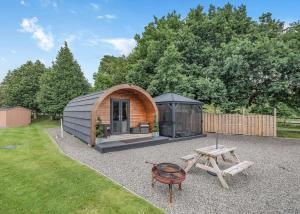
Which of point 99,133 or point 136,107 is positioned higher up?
point 136,107

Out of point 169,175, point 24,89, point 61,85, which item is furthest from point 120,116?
point 24,89

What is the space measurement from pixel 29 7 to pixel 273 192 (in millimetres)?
15942

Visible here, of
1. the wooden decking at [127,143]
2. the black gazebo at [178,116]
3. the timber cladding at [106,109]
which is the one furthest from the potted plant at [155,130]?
the wooden decking at [127,143]

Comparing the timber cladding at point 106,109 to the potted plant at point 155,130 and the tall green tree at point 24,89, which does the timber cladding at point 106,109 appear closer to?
the potted plant at point 155,130

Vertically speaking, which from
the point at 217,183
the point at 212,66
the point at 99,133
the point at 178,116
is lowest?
the point at 217,183

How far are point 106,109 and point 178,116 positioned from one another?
172 inches

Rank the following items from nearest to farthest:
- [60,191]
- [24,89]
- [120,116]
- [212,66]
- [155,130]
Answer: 1. [60,191]
2. [155,130]
3. [120,116]
4. [212,66]
5. [24,89]

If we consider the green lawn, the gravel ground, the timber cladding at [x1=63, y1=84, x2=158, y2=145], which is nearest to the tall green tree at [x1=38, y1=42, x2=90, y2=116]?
the timber cladding at [x1=63, y1=84, x2=158, y2=145]

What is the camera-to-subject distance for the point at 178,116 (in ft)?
38.2

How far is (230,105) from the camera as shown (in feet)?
48.8

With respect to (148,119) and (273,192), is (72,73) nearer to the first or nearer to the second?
(148,119)

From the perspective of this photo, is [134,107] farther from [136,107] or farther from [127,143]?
[127,143]

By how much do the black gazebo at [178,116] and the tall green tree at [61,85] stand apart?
1297 cm

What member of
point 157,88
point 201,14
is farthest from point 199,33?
point 157,88
